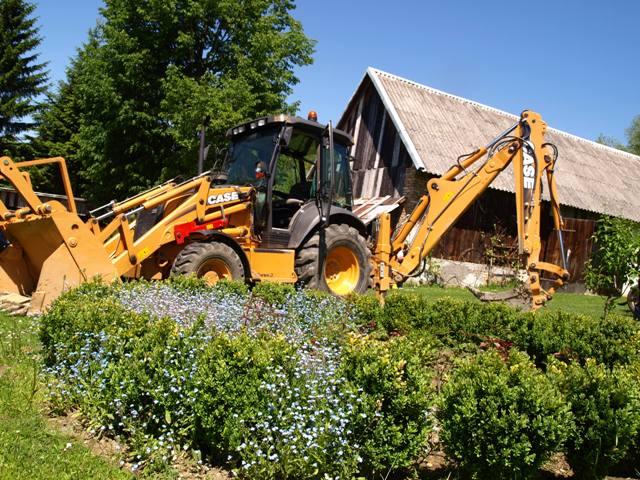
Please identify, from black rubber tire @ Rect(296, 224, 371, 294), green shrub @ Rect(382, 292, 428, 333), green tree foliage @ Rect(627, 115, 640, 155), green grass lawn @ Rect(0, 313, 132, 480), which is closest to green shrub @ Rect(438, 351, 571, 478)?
green grass lawn @ Rect(0, 313, 132, 480)

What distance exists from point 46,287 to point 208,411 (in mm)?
4399

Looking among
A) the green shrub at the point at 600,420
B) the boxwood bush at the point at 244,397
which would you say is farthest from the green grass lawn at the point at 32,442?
the green shrub at the point at 600,420

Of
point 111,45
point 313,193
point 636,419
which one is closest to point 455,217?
point 313,193

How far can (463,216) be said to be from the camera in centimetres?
1914

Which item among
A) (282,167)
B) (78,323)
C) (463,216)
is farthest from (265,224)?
(463,216)

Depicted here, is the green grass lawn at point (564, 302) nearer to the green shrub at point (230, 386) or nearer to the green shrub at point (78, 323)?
the green shrub at point (78, 323)

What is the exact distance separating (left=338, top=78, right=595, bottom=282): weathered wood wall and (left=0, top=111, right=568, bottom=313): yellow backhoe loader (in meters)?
8.13

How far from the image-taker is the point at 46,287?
24.6ft

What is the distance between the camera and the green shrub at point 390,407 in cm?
383

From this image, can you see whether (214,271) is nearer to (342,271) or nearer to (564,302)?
(342,271)

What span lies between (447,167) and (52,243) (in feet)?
42.2

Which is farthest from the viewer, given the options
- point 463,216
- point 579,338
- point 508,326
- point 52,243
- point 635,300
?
point 463,216

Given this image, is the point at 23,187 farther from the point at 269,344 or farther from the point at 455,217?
the point at 455,217

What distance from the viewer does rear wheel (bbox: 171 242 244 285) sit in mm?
8156
